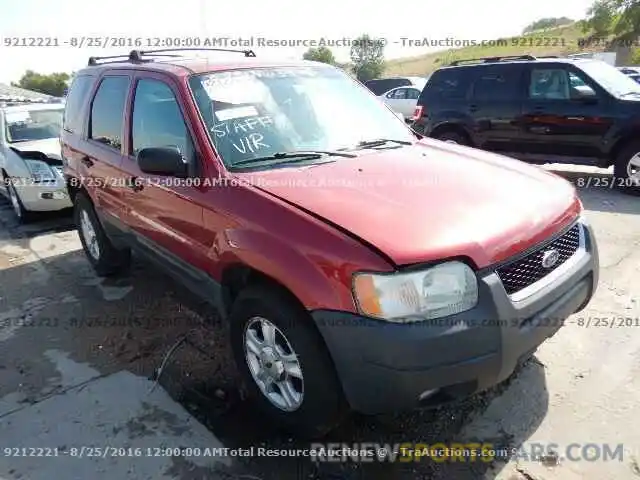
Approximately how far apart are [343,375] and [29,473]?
5.40 ft

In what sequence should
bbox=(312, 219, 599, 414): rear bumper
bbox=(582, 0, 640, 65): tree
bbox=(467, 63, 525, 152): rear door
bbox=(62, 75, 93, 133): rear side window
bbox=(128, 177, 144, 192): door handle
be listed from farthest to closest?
bbox=(582, 0, 640, 65): tree, bbox=(467, 63, 525, 152): rear door, bbox=(62, 75, 93, 133): rear side window, bbox=(128, 177, 144, 192): door handle, bbox=(312, 219, 599, 414): rear bumper

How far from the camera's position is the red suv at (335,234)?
6.75 ft

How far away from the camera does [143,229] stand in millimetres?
3641

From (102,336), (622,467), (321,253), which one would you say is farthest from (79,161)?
(622,467)

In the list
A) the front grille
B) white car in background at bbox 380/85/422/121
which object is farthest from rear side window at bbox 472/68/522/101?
white car in background at bbox 380/85/422/121

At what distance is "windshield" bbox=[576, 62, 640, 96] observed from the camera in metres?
7.00

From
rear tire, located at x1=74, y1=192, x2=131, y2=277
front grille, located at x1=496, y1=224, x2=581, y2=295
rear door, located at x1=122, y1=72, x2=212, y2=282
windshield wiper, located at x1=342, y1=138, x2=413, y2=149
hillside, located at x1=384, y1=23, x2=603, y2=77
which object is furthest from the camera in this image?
hillside, located at x1=384, y1=23, x2=603, y2=77

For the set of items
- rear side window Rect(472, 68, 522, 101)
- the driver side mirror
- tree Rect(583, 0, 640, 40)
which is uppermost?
tree Rect(583, 0, 640, 40)

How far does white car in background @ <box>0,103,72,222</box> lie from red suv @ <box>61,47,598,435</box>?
10.7 feet

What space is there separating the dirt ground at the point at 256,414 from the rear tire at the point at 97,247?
0.43ft

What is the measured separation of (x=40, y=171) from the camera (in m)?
6.55

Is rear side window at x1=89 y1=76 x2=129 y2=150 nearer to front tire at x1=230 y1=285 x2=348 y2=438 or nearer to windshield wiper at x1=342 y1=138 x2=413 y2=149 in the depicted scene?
windshield wiper at x1=342 y1=138 x2=413 y2=149

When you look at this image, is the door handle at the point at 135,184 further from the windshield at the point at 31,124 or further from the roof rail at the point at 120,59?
the windshield at the point at 31,124

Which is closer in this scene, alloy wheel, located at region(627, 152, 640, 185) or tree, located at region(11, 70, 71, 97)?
alloy wheel, located at region(627, 152, 640, 185)
